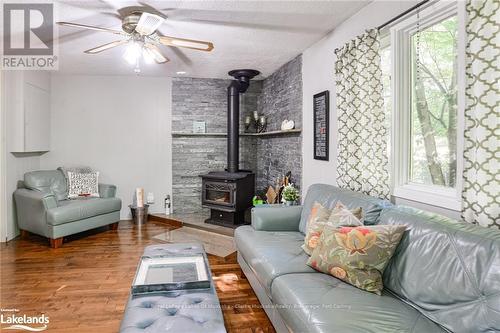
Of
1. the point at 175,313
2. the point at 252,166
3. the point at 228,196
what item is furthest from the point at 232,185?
the point at 175,313

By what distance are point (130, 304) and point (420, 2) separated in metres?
2.53

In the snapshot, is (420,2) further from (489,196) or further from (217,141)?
(217,141)

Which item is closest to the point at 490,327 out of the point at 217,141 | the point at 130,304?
the point at 130,304

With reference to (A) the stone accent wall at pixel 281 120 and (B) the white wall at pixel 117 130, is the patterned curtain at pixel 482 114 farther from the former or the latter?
(B) the white wall at pixel 117 130

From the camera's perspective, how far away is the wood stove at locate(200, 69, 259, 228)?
15.3 ft

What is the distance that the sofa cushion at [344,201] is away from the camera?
2209 mm

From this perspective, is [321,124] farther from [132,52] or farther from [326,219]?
[132,52]

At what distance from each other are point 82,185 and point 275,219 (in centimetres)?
326

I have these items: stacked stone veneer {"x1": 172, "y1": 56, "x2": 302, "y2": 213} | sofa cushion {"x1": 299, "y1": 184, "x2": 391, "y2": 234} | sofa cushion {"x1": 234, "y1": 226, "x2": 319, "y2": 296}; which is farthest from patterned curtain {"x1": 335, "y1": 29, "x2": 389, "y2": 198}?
stacked stone veneer {"x1": 172, "y1": 56, "x2": 302, "y2": 213}

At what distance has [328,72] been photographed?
3.42 m

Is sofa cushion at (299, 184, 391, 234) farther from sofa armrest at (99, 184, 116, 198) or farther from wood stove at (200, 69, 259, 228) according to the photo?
sofa armrest at (99, 184, 116, 198)

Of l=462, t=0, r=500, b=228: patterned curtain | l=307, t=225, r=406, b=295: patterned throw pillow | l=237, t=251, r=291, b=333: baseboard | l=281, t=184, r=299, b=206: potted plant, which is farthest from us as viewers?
l=281, t=184, r=299, b=206: potted plant

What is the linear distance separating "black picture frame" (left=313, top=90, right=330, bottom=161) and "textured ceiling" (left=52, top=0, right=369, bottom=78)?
660 millimetres

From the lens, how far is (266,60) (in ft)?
14.4
